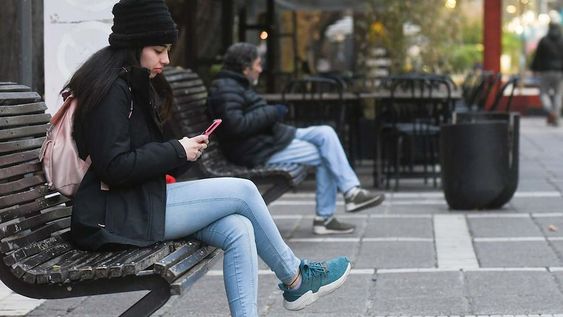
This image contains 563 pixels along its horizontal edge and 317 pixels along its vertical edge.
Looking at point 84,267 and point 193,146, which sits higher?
point 193,146

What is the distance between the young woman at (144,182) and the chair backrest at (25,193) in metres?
Answer: 0.19

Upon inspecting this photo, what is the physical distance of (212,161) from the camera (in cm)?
799

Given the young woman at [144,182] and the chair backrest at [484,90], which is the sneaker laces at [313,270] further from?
the chair backrest at [484,90]

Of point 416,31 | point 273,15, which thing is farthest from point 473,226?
point 416,31

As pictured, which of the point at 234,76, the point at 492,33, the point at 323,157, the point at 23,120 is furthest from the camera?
the point at 492,33

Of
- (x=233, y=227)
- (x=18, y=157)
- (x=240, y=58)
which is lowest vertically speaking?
(x=233, y=227)

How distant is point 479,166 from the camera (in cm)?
949

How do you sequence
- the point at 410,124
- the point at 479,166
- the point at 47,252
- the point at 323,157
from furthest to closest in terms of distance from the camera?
1. the point at 410,124
2. the point at 479,166
3. the point at 323,157
4. the point at 47,252

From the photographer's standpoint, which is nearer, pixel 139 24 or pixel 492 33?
pixel 139 24

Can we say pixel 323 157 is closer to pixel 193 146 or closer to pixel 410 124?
pixel 410 124

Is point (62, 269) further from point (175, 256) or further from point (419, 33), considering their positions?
point (419, 33)

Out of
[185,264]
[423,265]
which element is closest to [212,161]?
[423,265]

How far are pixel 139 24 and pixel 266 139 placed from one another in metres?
3.53

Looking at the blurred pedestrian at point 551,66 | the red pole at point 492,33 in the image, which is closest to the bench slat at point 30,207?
the blurred pedestrian at point 551,66
